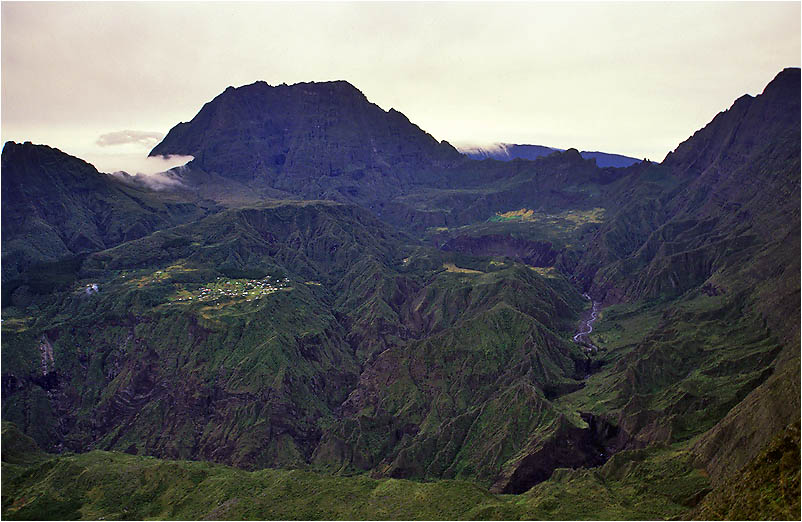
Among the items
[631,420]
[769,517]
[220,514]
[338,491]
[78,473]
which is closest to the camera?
[769,517]

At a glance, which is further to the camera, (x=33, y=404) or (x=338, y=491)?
(x=33, y=404)

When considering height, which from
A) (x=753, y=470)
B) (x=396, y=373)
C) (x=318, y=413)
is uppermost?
(x=753, y=470)

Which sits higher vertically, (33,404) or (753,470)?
(753,470)

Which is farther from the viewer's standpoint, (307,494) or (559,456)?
(559,456)

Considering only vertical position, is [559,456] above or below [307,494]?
below

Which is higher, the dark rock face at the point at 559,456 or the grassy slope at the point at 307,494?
the grassy slope at the point at 307,494

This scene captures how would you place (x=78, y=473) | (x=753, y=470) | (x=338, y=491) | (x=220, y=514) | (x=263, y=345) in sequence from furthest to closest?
1. (x=263, y=345)
2. (x=78, y=473)
3. (x=338, y=491)
4. (x=220, y=514)
5. (x=753, y=470)

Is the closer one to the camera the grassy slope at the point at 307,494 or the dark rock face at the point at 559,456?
the grassy slope at the point at 307,494

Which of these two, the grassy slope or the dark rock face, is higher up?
the grassy slope

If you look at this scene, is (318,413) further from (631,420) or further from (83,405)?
(631,420)

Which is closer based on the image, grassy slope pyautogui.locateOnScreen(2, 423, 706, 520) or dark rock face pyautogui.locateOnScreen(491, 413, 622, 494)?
grassy slope pyautogui.locateOnScreen(2, 423, 706, 520)

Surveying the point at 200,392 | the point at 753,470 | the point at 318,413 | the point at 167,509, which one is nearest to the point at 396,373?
the point at 318,413
